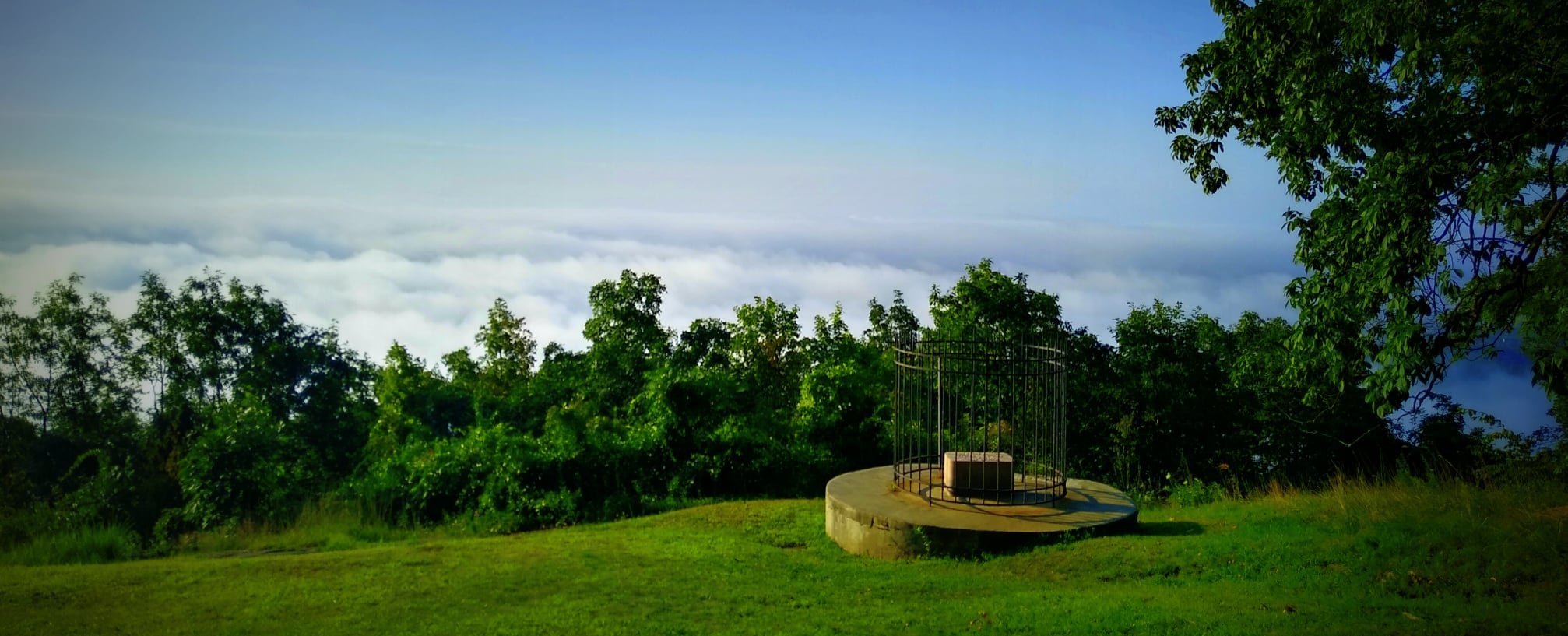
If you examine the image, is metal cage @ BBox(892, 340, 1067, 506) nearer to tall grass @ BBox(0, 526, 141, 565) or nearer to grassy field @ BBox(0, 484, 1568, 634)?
grassy field @ BBox(0, 484, 1568, 634)

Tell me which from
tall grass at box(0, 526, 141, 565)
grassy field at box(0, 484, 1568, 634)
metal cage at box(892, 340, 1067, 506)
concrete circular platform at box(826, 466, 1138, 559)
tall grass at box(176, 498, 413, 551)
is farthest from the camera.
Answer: tall grass at box(176, 498, 413, 551)

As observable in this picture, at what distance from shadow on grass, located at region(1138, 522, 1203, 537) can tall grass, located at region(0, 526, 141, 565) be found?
1268cm

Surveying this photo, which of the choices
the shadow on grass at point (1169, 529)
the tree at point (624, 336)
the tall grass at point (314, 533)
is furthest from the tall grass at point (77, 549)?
the shadow on grass at point (1169, 529)

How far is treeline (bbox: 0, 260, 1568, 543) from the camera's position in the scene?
1502 cm

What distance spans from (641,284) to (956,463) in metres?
10.1

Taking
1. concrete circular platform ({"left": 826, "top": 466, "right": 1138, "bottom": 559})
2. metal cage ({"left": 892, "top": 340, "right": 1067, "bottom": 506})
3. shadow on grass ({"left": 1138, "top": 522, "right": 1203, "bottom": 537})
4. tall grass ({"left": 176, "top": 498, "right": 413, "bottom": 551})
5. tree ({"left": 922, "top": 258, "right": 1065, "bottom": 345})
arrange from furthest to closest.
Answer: tree ({"left": 922, "top": 258, "right": 1065, "bottom": 345})
tall grass ({"left": 176, "top": 498, "right": 413, "bottom": 551})
metal cage ({"left": 892, "top": 340, "right": 1067, "bottom": 506})
shadow on grass ({"left": 1138, "top": 522, "right": 1203, "bottom": 537})
concrete circular platform ({"left": 826, "top": 466, "right": 1138, "bottom": 559})

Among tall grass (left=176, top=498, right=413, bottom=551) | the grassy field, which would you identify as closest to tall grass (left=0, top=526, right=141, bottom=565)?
tall grass (left=176, top=498, right=413, bottom=551)

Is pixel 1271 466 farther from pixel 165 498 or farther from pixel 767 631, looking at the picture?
pixel 165 498

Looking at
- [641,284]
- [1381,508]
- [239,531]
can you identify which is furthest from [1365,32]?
[239,531]

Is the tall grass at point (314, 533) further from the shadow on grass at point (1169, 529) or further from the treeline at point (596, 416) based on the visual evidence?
the shadow on grass at point (1169, 529)

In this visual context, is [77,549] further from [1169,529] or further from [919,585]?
[1169,529]

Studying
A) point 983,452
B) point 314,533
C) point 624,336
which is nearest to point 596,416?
point 624,336

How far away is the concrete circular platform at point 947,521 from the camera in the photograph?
10.3 meters

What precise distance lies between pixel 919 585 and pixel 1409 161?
21.0 feet
